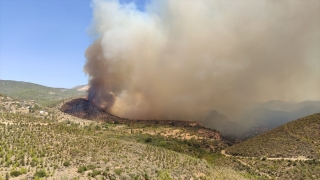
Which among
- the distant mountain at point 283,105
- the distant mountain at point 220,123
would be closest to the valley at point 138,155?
the distant mountain at point 220,123

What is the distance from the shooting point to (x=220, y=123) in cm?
8875

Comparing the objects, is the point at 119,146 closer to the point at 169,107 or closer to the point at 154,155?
the point at 154,155

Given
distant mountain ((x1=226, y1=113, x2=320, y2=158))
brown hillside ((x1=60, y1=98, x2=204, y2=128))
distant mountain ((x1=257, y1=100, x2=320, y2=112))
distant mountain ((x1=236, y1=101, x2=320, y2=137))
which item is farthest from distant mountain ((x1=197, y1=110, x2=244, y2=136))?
distant mountain ((x1=257, y1=100, x2=320, y2=112))

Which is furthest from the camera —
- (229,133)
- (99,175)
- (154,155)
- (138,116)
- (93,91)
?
(93,91)

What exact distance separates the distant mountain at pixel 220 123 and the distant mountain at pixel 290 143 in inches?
968

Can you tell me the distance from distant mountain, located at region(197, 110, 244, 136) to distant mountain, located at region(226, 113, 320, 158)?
80.6 ft

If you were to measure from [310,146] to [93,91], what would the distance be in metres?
70.5

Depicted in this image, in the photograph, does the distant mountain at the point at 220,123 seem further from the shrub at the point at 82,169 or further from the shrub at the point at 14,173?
the shrub at the point at 14,173

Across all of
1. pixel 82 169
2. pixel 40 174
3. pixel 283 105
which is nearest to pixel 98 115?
pixel 82 169

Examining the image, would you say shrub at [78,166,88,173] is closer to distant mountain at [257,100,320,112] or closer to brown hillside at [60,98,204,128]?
brown hillside at [60,98,204,128]

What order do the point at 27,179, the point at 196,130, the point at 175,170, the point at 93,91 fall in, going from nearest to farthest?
the point at 27,179
the point at 175,170
the point at 196,130
the point at 93,91

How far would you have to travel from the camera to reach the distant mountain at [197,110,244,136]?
266 ft

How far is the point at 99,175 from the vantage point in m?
19.3

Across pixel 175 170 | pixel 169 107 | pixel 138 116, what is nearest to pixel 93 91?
pixel 138 116
